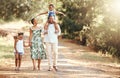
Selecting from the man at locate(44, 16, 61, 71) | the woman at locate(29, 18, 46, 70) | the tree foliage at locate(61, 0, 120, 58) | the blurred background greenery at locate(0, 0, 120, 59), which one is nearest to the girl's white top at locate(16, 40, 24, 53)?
the woman at locate(29, 18, 46, 70)

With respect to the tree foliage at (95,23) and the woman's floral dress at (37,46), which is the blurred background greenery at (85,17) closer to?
the tree foliage at (95,23)

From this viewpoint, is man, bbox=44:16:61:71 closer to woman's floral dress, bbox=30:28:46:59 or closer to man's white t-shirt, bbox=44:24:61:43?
man's white t-shirt, bbox=44:24:61:43

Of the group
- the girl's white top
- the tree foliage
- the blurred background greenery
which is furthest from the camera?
the blurred background greenery

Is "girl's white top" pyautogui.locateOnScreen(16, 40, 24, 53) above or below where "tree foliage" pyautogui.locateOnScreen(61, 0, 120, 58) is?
below

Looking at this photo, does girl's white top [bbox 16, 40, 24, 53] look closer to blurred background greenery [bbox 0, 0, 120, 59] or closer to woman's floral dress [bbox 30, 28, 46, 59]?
woman's floral dress [bbox 30, 28, 46, 59]

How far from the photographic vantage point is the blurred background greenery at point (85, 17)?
75.2 feet

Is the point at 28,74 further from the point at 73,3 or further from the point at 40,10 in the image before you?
the point at 73,3

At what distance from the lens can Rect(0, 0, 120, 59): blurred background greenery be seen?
22930 millimetres

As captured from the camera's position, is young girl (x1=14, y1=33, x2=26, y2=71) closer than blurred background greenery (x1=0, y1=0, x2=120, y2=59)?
Yes

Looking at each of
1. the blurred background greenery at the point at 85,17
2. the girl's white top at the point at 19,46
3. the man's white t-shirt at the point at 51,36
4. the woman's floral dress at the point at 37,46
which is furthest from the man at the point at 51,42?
the blurred background greenery at the point at 85,17

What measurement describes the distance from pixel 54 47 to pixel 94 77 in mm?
1723

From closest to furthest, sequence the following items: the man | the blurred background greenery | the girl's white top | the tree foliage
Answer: the man
the girl's white top
the tree foliage
the blurred background greenery

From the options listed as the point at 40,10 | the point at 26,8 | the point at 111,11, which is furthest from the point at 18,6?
the point at 111,11

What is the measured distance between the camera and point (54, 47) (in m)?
13.7
